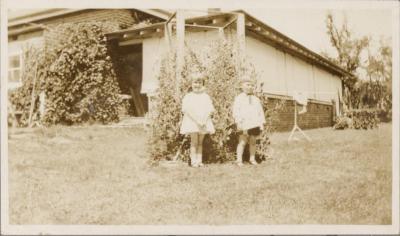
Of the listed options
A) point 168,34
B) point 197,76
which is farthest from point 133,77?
point 197,76

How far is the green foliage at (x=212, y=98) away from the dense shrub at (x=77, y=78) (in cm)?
268

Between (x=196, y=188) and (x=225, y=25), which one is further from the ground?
(x=225, y=25)

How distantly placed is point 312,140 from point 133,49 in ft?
14.0

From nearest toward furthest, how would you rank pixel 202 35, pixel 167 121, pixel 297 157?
pixel 167 121 < pixel 297 157 < pixel 202 35

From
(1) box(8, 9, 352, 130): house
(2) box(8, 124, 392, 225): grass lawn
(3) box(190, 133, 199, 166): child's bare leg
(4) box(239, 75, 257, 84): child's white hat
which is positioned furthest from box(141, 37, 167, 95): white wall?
(3) box(190, 133, 199, 166): child's bare leg

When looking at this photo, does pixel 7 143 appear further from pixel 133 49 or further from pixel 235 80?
pixel 133 49

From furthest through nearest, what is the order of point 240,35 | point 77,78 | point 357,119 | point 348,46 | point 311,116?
point 311,116, point 357,119, point 77,78, point 348,46, point 240,35

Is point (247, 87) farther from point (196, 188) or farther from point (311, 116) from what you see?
point (311, 116)

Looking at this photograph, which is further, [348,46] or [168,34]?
[348,46]

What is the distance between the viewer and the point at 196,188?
12.8ft

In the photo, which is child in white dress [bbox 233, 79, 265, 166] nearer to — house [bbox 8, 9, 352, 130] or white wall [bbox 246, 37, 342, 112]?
white wall [bbox 246, 37, 342, 112]

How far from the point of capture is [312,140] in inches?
251

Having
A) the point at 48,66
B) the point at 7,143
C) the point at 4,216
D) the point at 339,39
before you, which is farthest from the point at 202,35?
the point at 4,216

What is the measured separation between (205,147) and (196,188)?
2.89 feet
